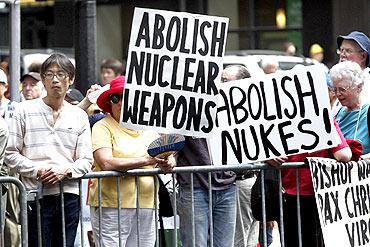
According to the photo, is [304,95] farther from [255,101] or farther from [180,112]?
[180,112]

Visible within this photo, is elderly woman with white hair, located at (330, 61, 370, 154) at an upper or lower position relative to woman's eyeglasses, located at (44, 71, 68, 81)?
Result: lower

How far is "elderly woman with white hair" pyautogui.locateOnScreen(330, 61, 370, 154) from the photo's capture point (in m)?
9.16

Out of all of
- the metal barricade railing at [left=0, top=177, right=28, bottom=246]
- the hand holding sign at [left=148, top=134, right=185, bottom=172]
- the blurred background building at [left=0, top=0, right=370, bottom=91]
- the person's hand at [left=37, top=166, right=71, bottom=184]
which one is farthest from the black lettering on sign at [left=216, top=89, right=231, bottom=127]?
the blurred background building at [left=0, top=0, right=370, bottom=91]

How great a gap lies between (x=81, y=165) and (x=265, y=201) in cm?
140

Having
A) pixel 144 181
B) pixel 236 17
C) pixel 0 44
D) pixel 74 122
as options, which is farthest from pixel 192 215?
pixel 236 17

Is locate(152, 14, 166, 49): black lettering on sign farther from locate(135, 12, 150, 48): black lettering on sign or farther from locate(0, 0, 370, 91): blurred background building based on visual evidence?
locate(0, 0, 370, 91): blurred background building

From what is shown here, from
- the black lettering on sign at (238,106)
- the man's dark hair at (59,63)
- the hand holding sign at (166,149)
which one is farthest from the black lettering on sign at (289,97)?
the man's dark hair at (59,63)

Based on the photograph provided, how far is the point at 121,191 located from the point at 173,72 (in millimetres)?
919

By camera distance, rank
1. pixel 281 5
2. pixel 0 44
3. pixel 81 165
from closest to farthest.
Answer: pixel 81 165, pixel 0 44, pixel 281 5

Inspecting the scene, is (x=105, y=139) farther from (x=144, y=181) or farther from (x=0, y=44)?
(x=0, y=44)

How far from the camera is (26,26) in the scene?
30094mm

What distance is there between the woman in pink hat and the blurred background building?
19.8m

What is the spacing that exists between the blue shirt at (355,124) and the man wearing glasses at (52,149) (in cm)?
188

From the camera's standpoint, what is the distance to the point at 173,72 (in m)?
8.95
